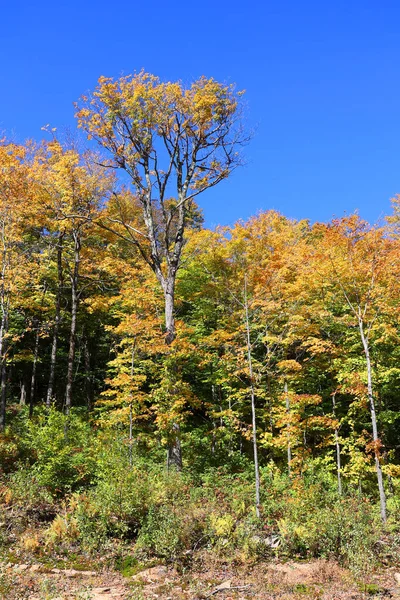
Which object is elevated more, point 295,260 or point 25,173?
point 25,173

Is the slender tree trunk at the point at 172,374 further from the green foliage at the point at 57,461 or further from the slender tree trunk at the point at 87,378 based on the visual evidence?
the slender tree trunk at the point at 87,378

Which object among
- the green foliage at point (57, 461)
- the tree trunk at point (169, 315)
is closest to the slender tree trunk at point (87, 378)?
the tree trunk at point (169, 315)

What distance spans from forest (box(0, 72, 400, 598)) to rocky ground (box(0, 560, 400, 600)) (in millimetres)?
313

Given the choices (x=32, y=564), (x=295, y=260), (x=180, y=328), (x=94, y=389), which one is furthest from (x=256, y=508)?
(x=94, y=389)

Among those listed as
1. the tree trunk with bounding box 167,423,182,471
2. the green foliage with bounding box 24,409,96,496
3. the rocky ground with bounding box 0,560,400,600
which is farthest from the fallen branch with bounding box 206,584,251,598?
the tree trunk with bounding box 167,423,182,471

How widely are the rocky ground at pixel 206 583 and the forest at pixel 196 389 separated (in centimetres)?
31

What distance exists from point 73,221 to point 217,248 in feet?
24.8

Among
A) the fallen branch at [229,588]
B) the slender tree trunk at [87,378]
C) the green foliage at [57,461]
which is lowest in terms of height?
the fallen branch at [229,588]

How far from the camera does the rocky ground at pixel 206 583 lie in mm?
6613

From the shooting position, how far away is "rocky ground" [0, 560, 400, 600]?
6613 millimetres

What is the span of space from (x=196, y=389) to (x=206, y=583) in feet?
43.4

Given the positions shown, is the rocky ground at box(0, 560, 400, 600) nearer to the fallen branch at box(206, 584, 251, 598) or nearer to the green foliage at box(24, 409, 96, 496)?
the fallen branch at box(206, 584, 251, 598)

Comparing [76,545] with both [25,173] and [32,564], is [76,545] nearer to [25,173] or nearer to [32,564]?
[32,564]

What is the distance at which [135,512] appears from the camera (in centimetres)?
937
